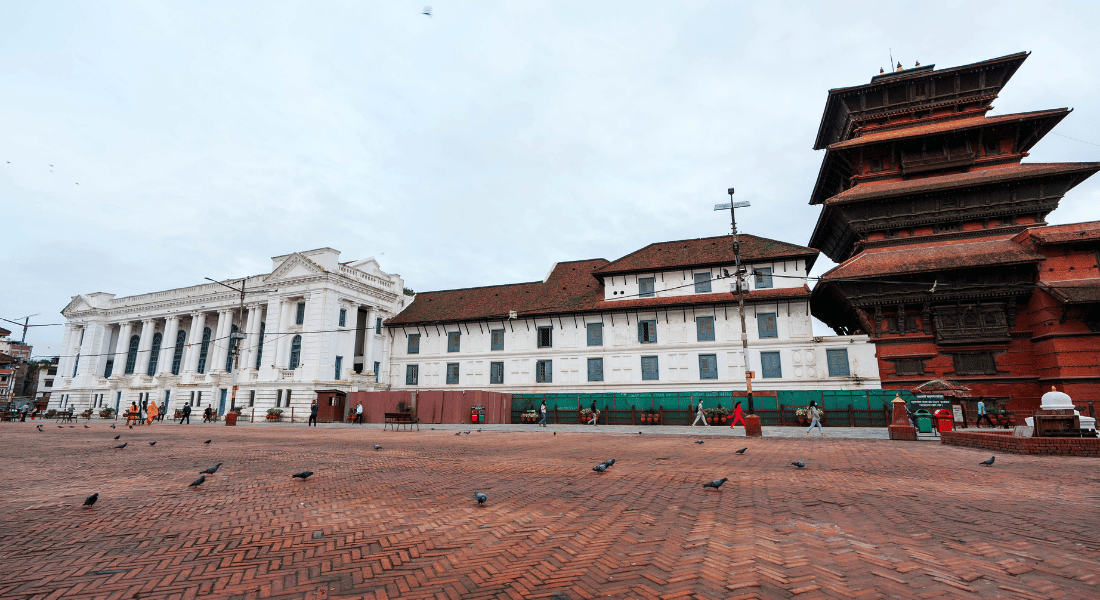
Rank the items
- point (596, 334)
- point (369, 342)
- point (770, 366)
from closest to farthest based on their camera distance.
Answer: point (770, 366) → point (596, 334) → point (369, 342)

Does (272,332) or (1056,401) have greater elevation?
(272,332)

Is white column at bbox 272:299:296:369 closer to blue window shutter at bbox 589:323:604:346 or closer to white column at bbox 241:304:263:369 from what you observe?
white column at bbox 241:304:263:369

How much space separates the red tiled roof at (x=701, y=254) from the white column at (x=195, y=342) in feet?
124

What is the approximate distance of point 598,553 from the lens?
14.4 ft

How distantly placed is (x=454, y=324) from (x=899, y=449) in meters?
31.8

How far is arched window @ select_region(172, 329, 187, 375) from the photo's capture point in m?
48.8

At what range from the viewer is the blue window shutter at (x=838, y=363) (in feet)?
97.6

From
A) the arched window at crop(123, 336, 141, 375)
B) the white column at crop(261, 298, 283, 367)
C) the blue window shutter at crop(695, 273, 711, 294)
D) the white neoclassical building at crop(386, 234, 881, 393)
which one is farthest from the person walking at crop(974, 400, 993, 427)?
the arched window at crop(123, 336, 141, 375)

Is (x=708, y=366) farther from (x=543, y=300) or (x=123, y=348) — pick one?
(x=123, y=348)

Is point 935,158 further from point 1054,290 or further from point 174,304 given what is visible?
point 174,304

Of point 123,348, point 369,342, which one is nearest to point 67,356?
point 123,348

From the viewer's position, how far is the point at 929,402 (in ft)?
69.2

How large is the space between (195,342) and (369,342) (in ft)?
60.3

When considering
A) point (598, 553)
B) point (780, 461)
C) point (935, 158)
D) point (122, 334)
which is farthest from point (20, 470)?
point (122, 334)
